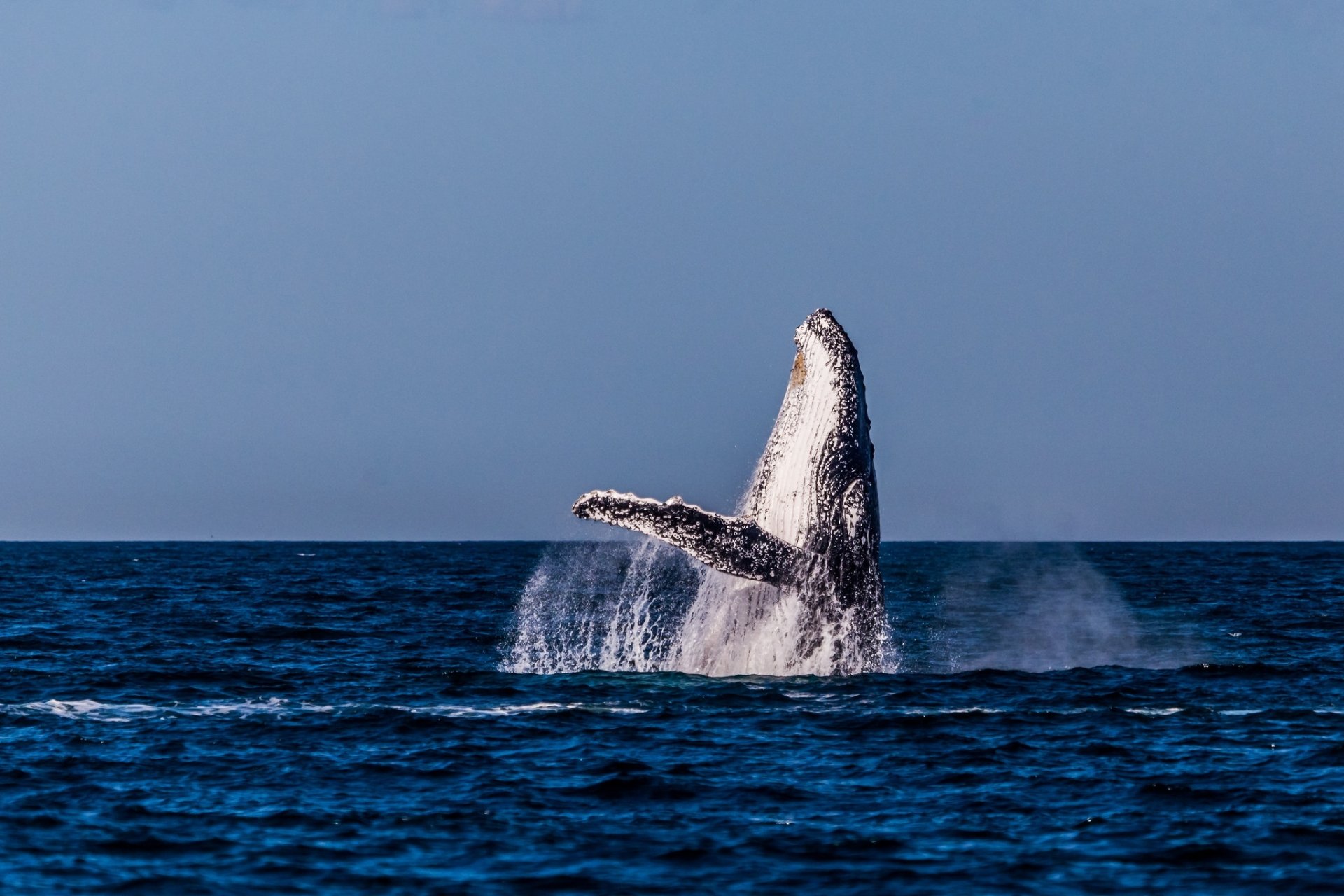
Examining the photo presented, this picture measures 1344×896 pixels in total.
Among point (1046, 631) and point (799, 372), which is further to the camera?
point (1046, 631)

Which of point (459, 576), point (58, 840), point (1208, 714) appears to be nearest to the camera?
point (58, 840)

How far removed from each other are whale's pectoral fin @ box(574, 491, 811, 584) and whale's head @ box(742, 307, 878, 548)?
2.98 ft

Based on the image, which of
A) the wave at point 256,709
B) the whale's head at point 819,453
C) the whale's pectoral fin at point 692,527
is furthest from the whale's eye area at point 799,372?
the wave at point 256,709

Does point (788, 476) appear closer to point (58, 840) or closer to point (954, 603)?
point (58, 840)

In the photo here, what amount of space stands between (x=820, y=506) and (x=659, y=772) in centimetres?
409

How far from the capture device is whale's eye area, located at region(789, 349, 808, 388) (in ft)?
63.2

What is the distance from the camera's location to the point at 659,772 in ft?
51.7

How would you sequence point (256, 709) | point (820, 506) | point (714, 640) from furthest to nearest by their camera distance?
point (714, 640) → point (256, 709) → point (820, 506)

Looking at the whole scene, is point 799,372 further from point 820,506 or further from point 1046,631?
point 1046,631

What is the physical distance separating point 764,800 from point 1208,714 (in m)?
7.30

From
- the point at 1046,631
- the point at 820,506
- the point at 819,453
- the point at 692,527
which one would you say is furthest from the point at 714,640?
the point at 1046,631

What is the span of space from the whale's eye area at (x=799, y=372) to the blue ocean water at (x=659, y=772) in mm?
3344

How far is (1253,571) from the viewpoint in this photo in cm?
7931

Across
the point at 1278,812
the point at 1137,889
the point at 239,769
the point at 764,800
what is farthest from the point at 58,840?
the point at 1278,812
